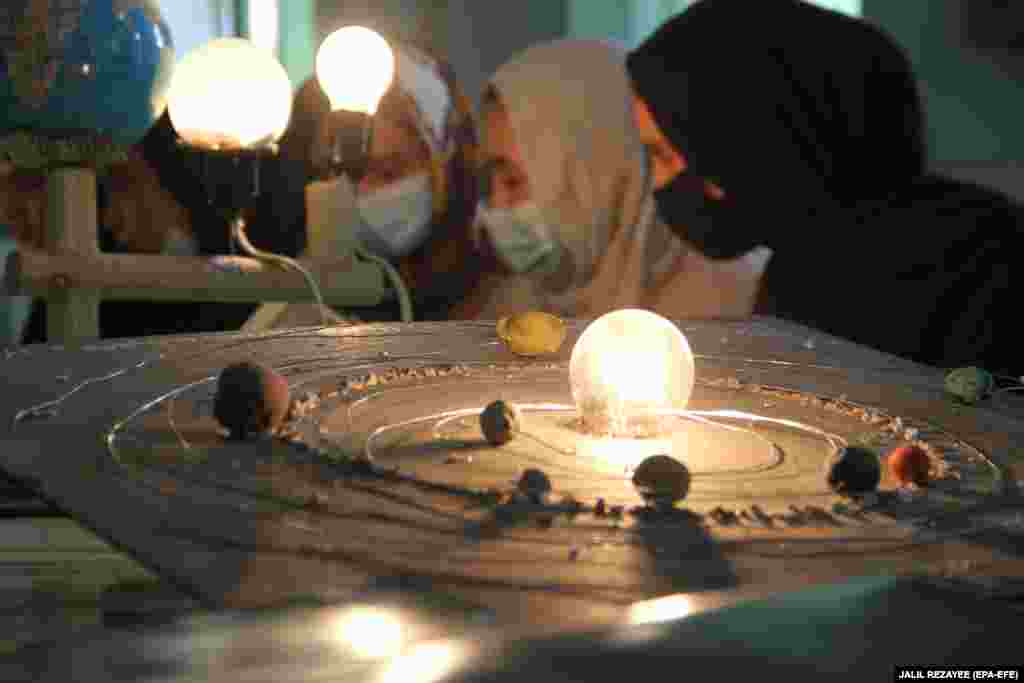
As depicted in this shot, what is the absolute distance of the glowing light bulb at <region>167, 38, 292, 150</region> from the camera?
3.49 feet

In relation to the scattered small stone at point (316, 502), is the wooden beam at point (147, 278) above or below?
below

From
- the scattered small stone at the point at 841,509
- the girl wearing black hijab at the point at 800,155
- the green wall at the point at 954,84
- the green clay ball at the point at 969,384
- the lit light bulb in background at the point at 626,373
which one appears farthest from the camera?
the green wall at the point at 954,84

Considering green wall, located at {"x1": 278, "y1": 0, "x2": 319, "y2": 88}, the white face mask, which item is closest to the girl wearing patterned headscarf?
the white face mask

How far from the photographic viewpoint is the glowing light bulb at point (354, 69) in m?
1.19

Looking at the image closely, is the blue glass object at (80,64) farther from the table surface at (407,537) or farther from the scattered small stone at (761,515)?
the scattered small stone at (761,515)

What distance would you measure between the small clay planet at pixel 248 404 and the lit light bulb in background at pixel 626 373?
6.0 inches

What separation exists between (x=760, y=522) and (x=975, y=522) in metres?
0.09

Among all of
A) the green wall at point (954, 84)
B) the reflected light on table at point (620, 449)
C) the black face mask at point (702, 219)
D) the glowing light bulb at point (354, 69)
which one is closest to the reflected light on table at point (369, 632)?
the reflected light on table at point (620, 449)

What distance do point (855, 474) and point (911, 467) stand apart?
0.04 m

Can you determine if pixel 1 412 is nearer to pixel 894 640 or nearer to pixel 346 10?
pixel 894 640

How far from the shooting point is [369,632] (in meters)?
0.38

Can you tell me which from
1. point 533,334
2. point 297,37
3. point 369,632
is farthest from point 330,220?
point 297,37

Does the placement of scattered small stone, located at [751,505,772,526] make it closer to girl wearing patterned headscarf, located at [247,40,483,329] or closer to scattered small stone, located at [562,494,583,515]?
scattered small stone, located at [562,494,583,515]

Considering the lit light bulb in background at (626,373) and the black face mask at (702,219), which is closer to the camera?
the lit light bulb in background at (626,373)
